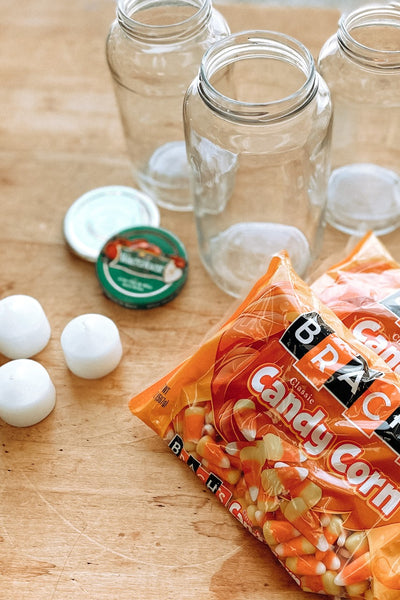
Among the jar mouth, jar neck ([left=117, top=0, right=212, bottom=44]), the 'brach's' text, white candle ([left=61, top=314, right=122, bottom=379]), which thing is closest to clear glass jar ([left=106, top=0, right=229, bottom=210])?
jar neck ([left=117, top=0, right=212, bottom=44])

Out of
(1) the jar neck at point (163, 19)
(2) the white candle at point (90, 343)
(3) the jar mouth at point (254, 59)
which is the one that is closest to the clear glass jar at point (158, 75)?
(1) the jar neck at point (163, 19)

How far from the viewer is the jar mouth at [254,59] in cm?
96

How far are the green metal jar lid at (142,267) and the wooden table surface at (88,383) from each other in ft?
0.08

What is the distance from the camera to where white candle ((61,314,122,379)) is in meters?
1.06

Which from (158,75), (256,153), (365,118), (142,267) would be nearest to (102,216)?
(142,267)

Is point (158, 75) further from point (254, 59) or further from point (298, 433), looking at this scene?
point (298, 433)

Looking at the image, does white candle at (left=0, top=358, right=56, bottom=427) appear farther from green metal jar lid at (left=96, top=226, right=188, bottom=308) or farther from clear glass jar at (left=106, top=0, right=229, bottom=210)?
clear glass jar at (left=106, top=0, right=229, bottom=210)

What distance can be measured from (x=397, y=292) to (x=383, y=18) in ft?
1.39

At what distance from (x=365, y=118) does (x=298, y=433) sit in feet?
2.03

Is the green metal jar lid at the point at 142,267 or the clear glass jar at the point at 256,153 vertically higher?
the clear glass jar at the point at 256,153

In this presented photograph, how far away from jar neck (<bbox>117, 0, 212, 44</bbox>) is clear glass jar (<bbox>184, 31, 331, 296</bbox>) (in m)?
0.09

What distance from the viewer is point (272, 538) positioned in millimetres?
905

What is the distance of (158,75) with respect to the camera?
121 centimetres

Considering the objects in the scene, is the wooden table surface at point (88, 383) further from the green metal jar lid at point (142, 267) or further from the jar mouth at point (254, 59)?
the jar mouth at point (254, 59)
